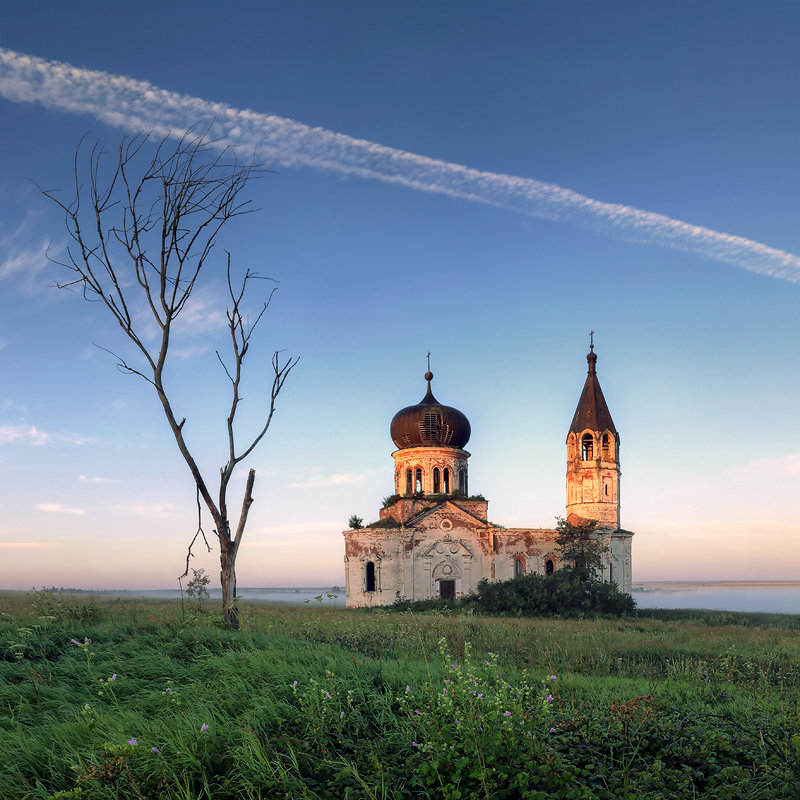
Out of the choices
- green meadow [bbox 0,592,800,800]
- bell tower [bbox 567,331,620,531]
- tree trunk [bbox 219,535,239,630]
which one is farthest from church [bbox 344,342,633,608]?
green meadow [bbox 0,592,800,800]

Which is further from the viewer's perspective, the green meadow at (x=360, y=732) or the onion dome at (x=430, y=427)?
the onion dome at (x=430, y=427)

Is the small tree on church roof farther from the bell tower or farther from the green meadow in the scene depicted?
the green meadow

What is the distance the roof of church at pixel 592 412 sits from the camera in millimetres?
44344

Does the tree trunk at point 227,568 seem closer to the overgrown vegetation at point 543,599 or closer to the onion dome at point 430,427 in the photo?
the overgrown vegetation at point 543,599

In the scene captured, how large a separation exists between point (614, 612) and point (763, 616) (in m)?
8.96

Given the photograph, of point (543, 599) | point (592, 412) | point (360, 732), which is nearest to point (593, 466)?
point (592, 412)

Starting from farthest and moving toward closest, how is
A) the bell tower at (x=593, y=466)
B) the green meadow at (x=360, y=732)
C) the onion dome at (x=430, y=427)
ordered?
the onion dome at (x=430, y=427) → the bell tower at (x=593, y=466) → the green meadow at (x=360, y=732)

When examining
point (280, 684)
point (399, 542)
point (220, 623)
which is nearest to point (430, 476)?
point (399, 542)

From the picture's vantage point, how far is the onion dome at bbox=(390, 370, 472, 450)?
44.5 m

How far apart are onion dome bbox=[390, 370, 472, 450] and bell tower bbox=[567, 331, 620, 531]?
Answer: 6770 millimetres

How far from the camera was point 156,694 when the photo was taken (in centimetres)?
730

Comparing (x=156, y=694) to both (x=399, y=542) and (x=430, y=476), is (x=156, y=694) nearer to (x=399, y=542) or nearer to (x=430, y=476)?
(x=399, y=542)

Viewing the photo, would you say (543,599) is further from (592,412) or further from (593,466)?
(592,412)

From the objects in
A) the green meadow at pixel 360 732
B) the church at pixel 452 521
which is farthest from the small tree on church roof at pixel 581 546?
the green meadow at pixel 360 732
